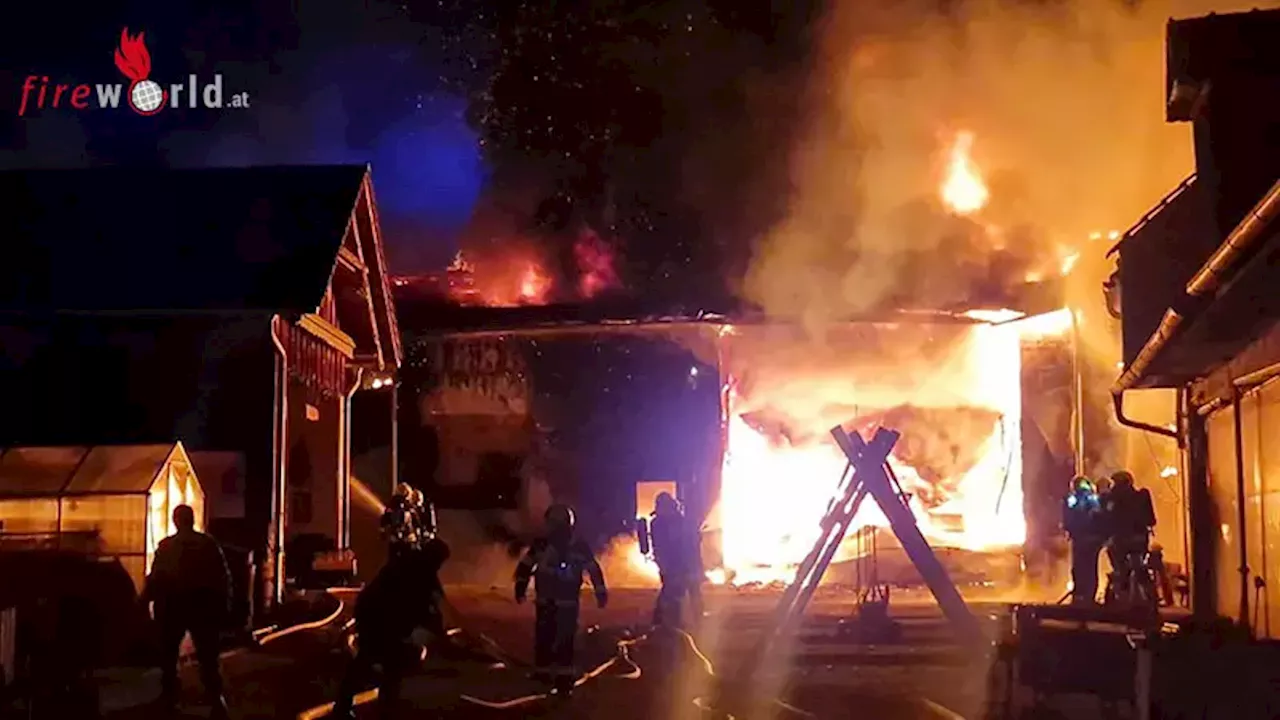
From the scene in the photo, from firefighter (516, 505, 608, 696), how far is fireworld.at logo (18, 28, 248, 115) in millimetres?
33855

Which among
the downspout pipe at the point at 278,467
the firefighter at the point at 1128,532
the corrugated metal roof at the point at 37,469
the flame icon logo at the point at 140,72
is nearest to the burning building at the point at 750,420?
the firefighter at the point at 1128,532

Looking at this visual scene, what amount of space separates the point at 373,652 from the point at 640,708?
8.54 ft

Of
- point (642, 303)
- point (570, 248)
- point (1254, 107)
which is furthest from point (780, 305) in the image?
point (1254, 107)

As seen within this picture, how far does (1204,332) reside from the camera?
1284cm

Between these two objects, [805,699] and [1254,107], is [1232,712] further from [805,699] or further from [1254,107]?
[1254,107]

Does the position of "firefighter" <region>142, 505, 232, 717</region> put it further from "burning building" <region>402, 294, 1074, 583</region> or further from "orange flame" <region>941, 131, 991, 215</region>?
"orange flame" <region>941, 131, 991, 215</region>

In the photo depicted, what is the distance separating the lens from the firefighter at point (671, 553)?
1550 cm

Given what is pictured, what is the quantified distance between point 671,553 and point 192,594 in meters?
6.03

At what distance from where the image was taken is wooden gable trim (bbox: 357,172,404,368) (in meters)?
20.7

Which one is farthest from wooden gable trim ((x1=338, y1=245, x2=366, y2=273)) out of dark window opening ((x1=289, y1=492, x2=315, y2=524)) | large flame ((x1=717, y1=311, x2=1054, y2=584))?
large flame ((x1=717, y1=311, x2=1054, y2=584))

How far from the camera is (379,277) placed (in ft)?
72.1

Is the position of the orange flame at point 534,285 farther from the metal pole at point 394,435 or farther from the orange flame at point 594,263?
the metal pole at point 394,435

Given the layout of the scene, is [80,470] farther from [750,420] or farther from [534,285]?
[534,285]

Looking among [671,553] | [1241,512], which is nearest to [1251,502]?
[1241,512]
